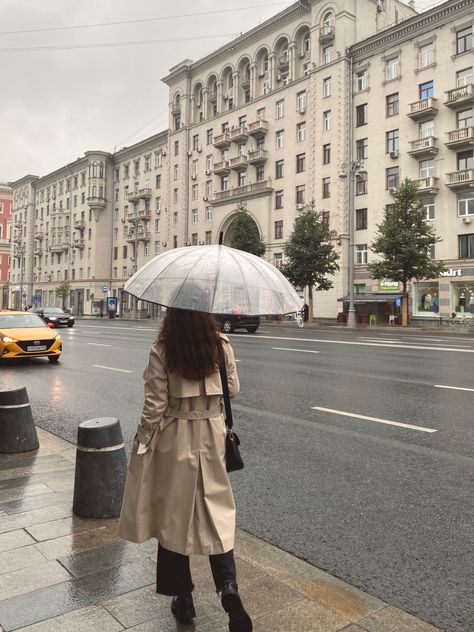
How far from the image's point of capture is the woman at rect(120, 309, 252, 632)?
2479mm

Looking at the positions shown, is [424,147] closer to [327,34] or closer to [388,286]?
[388,286]

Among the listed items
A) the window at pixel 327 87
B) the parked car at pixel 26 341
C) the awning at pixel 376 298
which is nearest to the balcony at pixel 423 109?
the window at pixel 327 87

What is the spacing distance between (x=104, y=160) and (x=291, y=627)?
73092mm

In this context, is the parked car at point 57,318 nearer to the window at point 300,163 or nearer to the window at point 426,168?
the window at point 300,163

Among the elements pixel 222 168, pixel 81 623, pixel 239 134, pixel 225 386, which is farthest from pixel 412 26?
pixel 81 623

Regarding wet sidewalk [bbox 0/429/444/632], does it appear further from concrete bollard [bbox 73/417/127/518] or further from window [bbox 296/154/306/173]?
window [bbox 296/154/306/173]

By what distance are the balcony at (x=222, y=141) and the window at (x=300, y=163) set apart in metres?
8.69

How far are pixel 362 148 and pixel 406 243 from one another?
12.3m

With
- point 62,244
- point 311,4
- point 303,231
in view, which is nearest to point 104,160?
point 62,244

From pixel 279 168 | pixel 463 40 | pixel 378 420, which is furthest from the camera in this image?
pixel 279 168

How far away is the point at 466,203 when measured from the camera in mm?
33844

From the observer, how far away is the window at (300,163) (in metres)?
44.2

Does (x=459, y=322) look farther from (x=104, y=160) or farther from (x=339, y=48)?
(x=104, y=160)

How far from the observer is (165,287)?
271 cm
